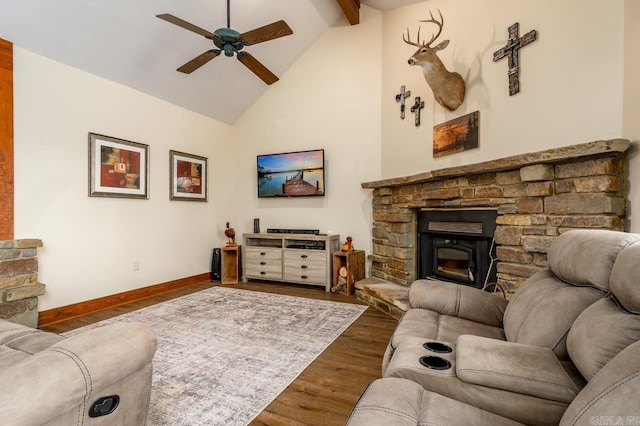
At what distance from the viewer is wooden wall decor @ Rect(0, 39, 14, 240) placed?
2.70 meters

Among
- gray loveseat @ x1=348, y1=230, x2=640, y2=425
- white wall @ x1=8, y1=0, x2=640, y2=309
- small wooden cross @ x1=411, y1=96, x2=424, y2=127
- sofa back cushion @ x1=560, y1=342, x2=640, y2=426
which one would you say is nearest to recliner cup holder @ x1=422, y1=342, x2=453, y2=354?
gray loveseat @ x1=348, y1=230, x2=640, y2=425

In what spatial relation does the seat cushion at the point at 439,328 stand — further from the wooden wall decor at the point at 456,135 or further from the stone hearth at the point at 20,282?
the stone hearth at the point at 20,282

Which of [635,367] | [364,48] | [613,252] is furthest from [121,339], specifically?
[364,48]

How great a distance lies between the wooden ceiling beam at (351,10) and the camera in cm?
387

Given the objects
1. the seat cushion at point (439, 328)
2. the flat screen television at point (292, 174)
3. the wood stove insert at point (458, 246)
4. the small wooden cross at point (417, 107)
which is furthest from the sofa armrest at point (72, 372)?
the flat screen television at point (292, 174)

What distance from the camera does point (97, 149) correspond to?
3.42 m

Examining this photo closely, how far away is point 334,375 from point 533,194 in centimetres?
187

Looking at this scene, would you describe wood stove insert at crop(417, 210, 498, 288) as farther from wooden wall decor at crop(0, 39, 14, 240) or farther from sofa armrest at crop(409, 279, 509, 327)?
wooden wall decor at crop(0, 39, 14, 240)

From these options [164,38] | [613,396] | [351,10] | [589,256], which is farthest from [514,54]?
[164,38]

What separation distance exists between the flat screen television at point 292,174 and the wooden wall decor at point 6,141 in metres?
2.87

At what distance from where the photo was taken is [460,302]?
185cm

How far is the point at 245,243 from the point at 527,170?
12.4 ft

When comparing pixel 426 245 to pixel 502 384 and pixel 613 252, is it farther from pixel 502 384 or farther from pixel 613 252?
pixel 502 384

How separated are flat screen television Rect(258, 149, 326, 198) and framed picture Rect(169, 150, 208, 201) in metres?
0.87
